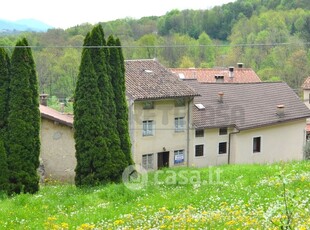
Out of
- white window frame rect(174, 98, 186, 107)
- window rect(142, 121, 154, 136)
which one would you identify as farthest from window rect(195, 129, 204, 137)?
window rect(142, 121, 154, 136)

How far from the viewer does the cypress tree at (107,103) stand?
781 inches

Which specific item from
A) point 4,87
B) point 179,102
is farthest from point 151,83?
point 4,87

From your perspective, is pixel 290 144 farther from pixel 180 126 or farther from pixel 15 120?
pixel 15 120

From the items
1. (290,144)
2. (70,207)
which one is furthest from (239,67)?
(70,207)

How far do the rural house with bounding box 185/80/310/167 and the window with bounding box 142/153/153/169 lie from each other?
9.52 ft

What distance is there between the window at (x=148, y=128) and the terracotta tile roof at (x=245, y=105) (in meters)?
2.86

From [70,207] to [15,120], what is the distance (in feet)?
18.2

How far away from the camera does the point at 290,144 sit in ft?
116

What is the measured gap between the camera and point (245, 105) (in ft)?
115

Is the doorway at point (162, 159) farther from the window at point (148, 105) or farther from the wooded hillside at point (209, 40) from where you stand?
the wooded hillside at point (209, 40)

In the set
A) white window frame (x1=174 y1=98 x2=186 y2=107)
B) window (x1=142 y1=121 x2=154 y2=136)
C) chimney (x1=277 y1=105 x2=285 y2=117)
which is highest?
white window frame (x1=174 y1=98 x2=186 y2=107)

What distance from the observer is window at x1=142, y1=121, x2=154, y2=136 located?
2980cm

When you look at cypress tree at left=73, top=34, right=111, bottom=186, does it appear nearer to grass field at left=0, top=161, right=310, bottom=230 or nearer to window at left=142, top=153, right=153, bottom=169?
grass field at left=0, top=161, right=310, bottom=230

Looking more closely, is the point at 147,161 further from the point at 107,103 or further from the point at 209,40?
the point at 209,40
